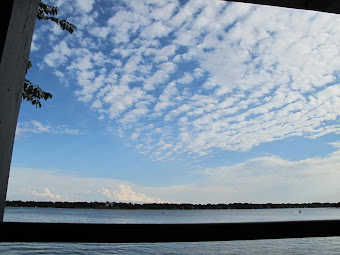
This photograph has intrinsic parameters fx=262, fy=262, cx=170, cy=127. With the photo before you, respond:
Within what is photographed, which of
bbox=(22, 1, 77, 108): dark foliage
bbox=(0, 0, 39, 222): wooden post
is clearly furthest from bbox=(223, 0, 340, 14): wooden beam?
bbox=(22, 1, 77, 108): dark foliage

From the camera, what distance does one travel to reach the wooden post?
113 centimetres

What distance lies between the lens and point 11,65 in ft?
3.99

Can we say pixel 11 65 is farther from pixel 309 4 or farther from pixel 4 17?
pixel 309 4

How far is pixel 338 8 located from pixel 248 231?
1658 mm

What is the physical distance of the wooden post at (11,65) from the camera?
1135 mm

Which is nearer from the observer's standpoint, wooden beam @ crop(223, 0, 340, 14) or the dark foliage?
wooden beam @ crop(223, 0, 340, 14)

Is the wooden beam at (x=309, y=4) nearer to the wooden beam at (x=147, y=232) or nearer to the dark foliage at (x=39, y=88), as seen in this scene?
the wooden beam at (x=147, y=232)

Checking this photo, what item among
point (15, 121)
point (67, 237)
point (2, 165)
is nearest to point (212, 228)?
point (67, 237)

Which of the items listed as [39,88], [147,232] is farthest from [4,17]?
[39,88]

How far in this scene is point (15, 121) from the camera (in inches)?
54.2

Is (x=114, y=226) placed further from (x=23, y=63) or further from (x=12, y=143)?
(x=23, y=63)

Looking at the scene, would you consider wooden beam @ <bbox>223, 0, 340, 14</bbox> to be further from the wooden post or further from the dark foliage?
Result: the dark foliage

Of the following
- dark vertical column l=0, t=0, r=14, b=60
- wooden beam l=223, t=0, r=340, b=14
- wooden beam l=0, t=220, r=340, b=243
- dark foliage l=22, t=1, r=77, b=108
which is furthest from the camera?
dark foliage l=22, t=1, r=77, b=108

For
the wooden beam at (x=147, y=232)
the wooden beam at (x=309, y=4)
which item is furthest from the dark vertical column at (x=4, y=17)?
the wooden beam at (x=309, y=4)
